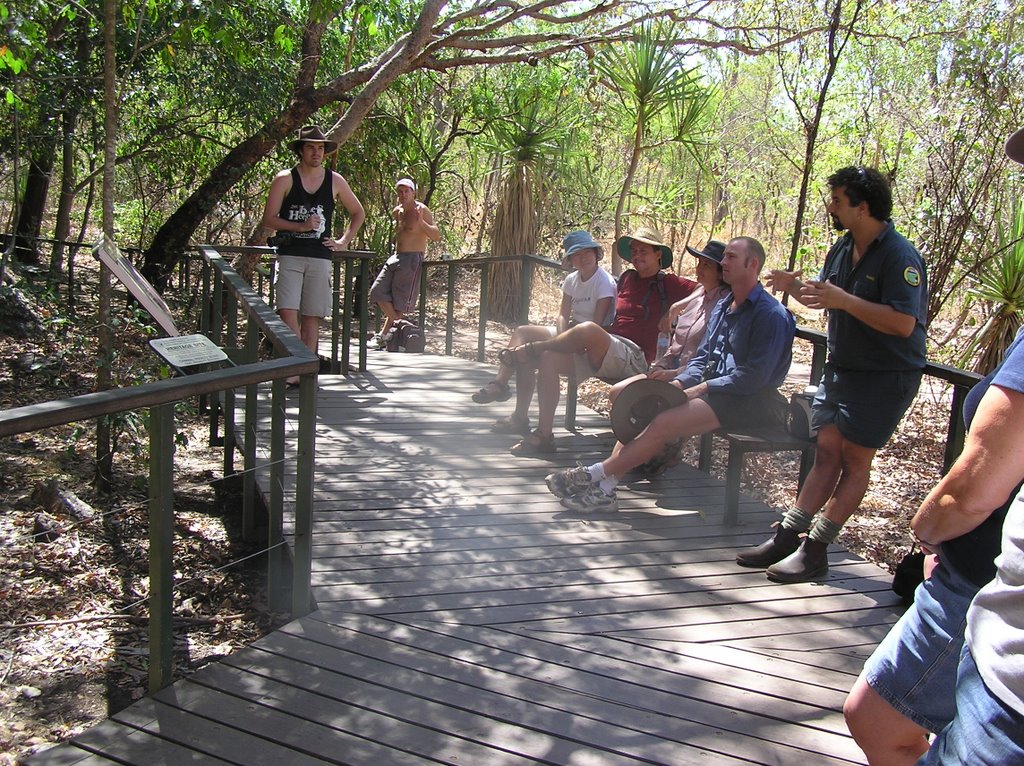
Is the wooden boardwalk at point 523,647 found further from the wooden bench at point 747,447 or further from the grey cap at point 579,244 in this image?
the grey cap at point 579,244

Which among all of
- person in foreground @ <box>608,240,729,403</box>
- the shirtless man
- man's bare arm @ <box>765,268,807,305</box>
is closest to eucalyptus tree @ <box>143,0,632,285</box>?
the shirtless man

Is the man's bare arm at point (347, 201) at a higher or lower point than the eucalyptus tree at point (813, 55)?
lower

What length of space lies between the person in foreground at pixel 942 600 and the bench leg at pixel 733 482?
2.13 metres

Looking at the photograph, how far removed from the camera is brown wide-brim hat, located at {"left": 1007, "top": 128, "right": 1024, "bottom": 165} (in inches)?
70.7

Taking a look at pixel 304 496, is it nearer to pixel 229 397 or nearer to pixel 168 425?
pixel 168 425

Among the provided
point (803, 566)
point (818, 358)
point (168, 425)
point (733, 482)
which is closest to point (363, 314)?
point (818, 358)

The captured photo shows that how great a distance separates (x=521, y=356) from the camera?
521 cm

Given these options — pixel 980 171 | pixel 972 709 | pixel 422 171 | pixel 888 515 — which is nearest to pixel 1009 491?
pixel 972 709

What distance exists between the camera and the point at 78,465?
6105mm

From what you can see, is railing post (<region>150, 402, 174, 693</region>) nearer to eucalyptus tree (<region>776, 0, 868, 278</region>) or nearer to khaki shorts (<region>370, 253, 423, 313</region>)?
khaki shorts (<region>370, 253, 423, 313</region>)

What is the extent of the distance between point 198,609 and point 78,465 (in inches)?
95.1

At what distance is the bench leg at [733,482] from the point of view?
13.3 ft

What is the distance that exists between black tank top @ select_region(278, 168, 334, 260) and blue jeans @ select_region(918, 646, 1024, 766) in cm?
498

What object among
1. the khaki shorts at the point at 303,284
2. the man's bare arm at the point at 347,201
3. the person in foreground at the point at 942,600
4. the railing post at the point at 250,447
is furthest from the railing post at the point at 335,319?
the person in foreground at the point at 942,600
